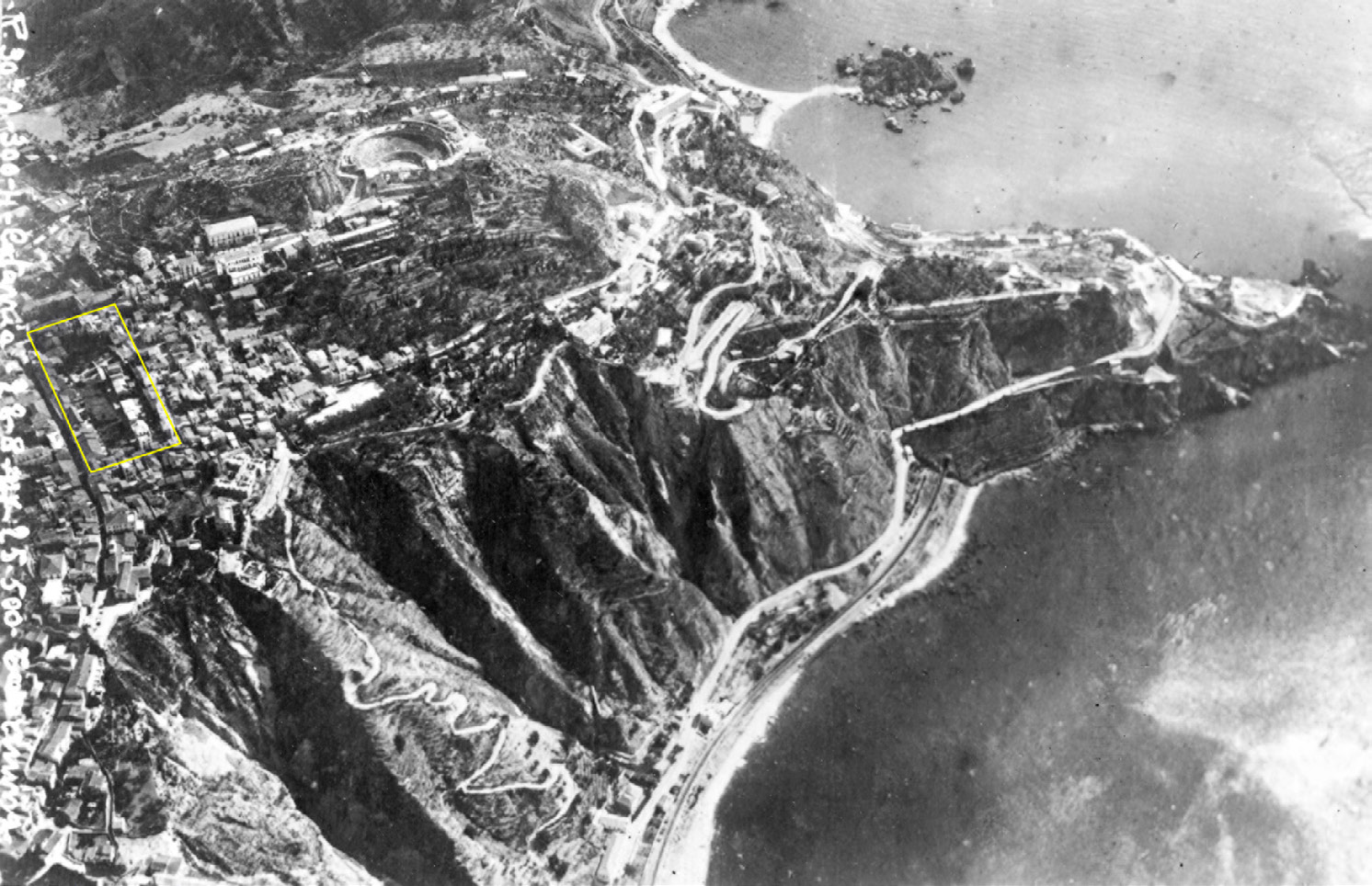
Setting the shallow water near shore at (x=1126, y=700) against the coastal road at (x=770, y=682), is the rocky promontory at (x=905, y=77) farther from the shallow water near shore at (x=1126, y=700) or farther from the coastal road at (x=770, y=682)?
the shallow water near shore at (x=1126, y=700)

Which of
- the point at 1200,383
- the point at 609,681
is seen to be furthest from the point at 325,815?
the point at 1200,383

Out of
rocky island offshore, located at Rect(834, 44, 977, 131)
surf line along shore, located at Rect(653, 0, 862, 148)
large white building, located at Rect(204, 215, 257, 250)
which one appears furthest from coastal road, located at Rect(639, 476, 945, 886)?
large white building, located at Rect(204, 215, 257, 250)

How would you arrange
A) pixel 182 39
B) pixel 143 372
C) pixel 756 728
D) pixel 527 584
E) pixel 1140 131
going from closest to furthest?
1. pixel 143 372
2. pixel 527 584
3. pixel 756 728
4. pixel 182 39
5. pixel 1140 131

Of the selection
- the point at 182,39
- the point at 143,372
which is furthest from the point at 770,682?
the point at 182,39

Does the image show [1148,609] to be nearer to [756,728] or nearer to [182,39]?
[756,728]

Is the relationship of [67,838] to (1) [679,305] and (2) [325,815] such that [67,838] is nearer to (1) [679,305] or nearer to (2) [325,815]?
(2) [325,815]
